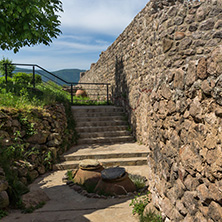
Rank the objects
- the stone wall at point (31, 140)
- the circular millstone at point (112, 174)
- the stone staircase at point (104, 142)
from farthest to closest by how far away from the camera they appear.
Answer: the stone staircase at point (104, 142) → the stone wall at point (31, 140) → the circular millstone at point (112, 174)

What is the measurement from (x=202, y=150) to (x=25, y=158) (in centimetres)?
473

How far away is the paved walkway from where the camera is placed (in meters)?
3.49

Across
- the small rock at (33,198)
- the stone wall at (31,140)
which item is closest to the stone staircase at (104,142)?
the stone wall at (31,140)

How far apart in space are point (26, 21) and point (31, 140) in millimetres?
3860

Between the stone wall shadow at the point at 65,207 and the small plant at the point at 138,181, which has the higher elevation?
the small plant at the point at 138,181

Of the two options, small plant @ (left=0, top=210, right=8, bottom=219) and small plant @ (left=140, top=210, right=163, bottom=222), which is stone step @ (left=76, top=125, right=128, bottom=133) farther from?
small plant @ (left=140, top=210, right=163, bottom=222)

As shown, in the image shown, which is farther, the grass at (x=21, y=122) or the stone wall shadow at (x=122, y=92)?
the stone wall shadow at (x=122, y=92)

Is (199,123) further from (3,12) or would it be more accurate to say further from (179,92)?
(3,12)

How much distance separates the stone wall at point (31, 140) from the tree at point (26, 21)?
2.56 metres

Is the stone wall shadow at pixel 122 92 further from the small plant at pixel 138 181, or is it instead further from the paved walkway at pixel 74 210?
the paved walkway at pixel 74 210

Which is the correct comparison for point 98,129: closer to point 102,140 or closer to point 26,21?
point 102,140

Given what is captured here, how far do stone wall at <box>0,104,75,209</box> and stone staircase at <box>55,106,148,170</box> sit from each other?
44 cm

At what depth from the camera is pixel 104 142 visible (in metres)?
7.83

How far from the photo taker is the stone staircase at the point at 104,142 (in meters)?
6.30
